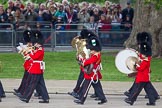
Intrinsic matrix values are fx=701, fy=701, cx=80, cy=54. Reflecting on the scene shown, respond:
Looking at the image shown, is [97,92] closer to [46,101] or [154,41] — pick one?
[46,101]

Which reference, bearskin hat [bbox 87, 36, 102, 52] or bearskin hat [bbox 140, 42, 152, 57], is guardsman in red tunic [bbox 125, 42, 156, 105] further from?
bearskin hat [bbox 87, 36, 102, 52]

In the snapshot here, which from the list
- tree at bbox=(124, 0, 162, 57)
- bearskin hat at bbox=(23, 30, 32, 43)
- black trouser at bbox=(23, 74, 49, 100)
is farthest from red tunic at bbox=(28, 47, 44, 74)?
tree at bbox=(124, 0, 162, 57)

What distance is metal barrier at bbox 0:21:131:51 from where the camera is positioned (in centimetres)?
2889

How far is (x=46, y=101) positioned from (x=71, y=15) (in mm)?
12621

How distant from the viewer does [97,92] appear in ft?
56.6

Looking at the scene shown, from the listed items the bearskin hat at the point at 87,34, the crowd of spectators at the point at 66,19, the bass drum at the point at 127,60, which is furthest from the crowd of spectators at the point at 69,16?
the bass drum at the point at 127,60

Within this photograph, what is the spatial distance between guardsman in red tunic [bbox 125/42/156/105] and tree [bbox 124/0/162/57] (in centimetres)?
1029

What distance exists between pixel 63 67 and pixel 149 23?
5229mm

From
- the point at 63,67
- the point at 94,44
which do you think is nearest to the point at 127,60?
the point at 94,44

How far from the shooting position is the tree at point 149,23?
27578 millimetres

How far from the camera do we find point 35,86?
683 inches

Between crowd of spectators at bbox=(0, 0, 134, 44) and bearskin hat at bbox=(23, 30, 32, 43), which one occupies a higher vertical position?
bearskin hat at bbox=(23, 30, 32, 43)

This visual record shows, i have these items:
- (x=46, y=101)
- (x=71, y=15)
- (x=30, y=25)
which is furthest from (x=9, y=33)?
(x=46, y=101)

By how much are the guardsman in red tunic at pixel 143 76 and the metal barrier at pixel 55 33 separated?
11514 mm
